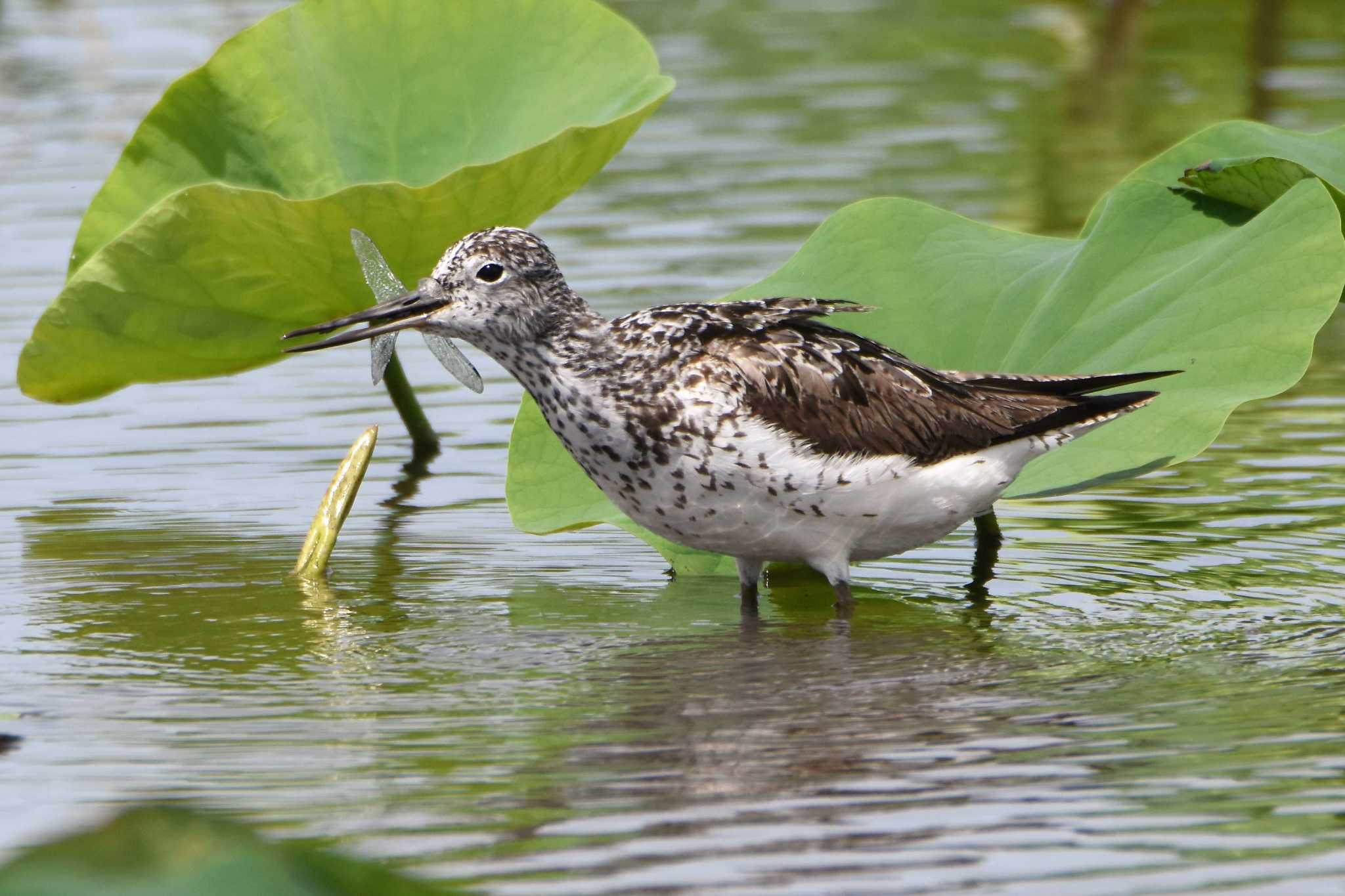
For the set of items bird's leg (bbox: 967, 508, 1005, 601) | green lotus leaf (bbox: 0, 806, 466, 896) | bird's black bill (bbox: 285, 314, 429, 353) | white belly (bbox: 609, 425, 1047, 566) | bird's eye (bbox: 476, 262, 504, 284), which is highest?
green lotus leaf (bbox: 0, 806, 466, 896)

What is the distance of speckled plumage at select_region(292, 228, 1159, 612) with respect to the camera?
6.82 meters

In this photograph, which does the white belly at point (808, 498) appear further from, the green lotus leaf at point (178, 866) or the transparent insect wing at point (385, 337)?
the green lotus leaf at point (178, 866)

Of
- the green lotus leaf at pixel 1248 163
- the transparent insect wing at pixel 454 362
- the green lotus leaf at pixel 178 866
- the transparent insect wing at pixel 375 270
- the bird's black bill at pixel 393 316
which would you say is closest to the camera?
the green lotus leaf at pixel 178 866

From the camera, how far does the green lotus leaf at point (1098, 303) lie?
283 inches

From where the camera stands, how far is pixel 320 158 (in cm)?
885

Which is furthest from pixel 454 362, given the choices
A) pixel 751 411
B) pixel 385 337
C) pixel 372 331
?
pixel 751 411

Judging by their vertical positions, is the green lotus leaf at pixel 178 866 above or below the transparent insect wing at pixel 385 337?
above

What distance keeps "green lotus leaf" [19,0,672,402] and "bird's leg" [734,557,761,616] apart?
1803 mm

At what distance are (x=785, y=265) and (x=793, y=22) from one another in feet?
48.6

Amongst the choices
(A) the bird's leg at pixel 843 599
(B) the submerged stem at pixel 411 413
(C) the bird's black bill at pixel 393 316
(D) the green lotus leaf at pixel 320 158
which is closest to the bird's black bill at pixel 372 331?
(C) the bird's black bill at pixel 393 316

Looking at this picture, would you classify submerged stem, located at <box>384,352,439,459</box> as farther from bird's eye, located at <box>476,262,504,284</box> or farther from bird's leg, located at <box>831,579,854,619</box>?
bird's leg, located at <box>831,579,854,619</box>

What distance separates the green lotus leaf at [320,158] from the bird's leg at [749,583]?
1.80 metres

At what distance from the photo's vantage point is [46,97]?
18.7m

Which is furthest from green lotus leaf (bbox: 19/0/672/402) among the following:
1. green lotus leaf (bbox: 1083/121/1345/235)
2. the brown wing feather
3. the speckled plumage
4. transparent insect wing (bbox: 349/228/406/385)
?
green lotus leaf (bbox: 1083/121/1345/235)
